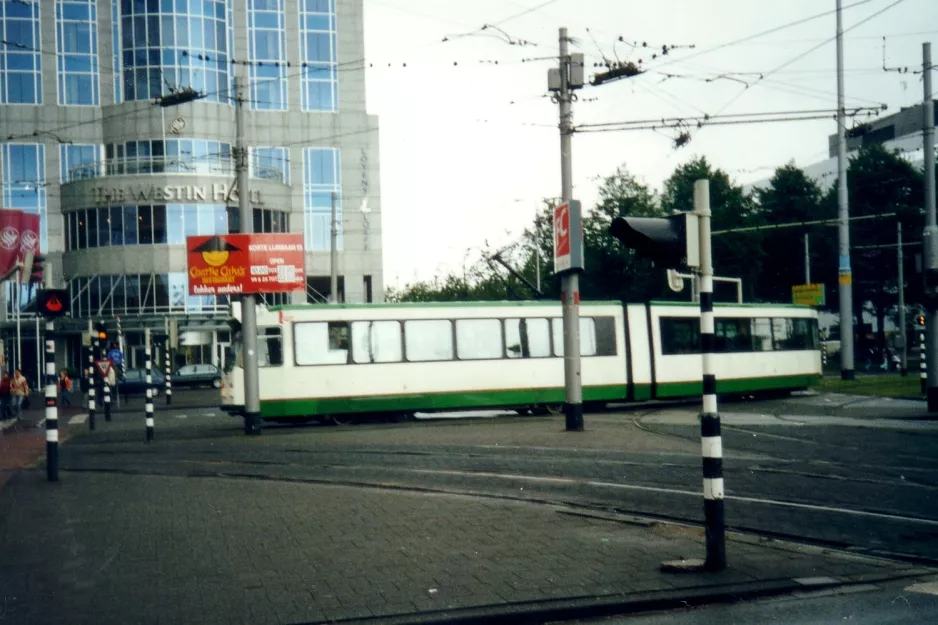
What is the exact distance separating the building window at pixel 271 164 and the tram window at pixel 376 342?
3404cm

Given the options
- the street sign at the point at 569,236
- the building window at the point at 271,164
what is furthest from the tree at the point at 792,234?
the street sign at the point at 569,236

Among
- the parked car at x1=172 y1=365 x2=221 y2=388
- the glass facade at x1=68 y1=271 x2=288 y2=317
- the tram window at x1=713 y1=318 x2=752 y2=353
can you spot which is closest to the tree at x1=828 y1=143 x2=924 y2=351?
the tram window at x1=713 y1=318 x2=752 y2=353

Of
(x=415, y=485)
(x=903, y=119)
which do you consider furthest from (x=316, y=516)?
(x=903, y=119)

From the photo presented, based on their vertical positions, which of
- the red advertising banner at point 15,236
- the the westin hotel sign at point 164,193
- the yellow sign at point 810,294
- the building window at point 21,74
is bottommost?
the yellow sign at point 810,294

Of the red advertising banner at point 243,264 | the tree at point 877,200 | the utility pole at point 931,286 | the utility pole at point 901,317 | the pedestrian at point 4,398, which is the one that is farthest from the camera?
the tree at point 877,200

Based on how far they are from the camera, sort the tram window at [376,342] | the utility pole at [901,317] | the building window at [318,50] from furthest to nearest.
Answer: the building window at [318,50], the utility pole at [901,317], the tram window at [376,342]

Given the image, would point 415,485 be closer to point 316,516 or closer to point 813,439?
point 316,516

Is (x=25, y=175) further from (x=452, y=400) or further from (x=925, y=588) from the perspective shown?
(x=925, y=588)

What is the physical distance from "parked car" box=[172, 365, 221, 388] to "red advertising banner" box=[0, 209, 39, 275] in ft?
47.4

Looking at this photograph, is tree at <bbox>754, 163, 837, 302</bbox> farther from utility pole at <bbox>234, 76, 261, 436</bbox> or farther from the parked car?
utility pole at <bbox>234, 76, 261, 436</bbox>

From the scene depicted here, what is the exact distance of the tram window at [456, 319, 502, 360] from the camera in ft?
85.4

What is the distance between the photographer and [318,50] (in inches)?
2312

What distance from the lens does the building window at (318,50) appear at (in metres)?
58.3

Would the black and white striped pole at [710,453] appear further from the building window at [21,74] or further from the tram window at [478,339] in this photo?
the building window at [21,74]
